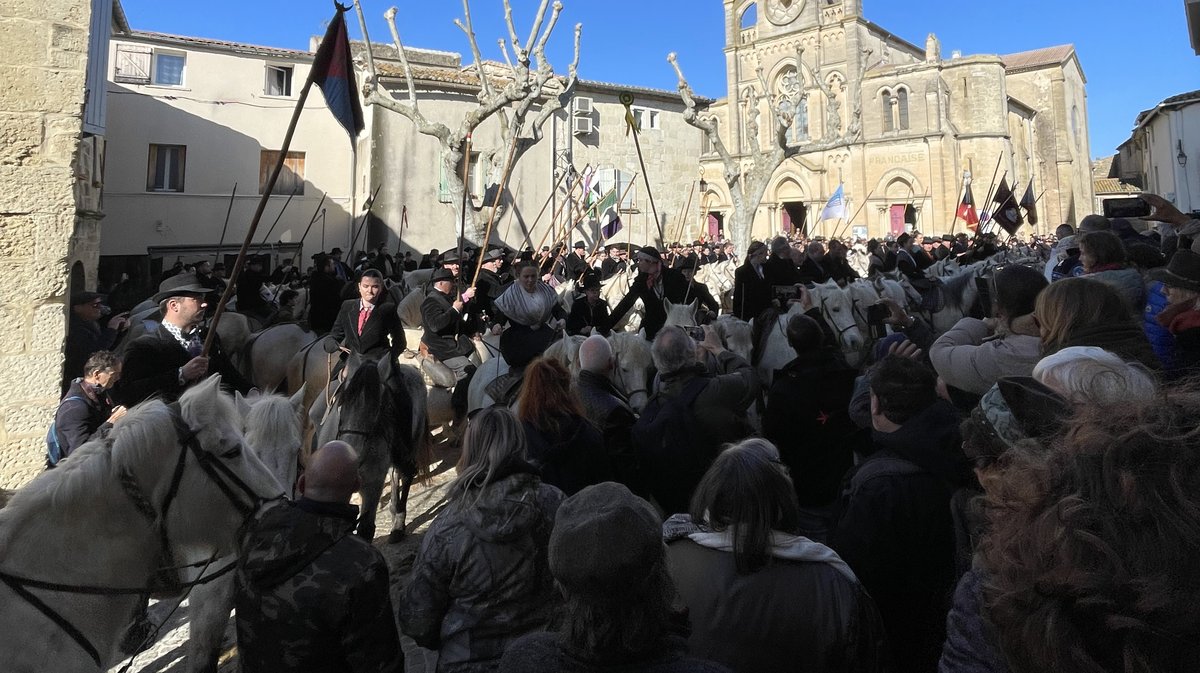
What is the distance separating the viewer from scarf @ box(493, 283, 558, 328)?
6.31 m

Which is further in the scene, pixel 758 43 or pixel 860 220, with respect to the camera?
pixel 758 43

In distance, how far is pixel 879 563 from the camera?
2.30 meters

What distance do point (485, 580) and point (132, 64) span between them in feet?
79.8

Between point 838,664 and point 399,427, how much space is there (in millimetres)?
4446

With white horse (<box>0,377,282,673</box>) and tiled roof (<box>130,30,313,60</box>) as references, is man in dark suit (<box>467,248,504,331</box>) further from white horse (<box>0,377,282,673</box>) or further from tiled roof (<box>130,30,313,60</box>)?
tiled roof (<box>130,30,313,60</box>)

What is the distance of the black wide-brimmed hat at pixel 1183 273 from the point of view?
3.24 m

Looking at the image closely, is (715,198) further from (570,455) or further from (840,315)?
(570,455)

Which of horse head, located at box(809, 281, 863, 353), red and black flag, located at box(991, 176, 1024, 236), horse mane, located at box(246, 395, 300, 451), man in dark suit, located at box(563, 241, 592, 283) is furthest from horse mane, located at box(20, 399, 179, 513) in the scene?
red and black flag, located at box(991, 176, 1024, 236)

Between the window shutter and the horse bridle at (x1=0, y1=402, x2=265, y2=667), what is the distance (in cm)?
2284

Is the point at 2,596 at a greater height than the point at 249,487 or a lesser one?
lesser

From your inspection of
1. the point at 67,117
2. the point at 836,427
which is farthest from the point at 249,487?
the point at 67,117

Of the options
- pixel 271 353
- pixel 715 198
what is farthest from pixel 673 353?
pixel 715 198

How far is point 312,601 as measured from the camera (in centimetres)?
210

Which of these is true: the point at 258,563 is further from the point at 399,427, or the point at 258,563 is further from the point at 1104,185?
the point at 1104,185
